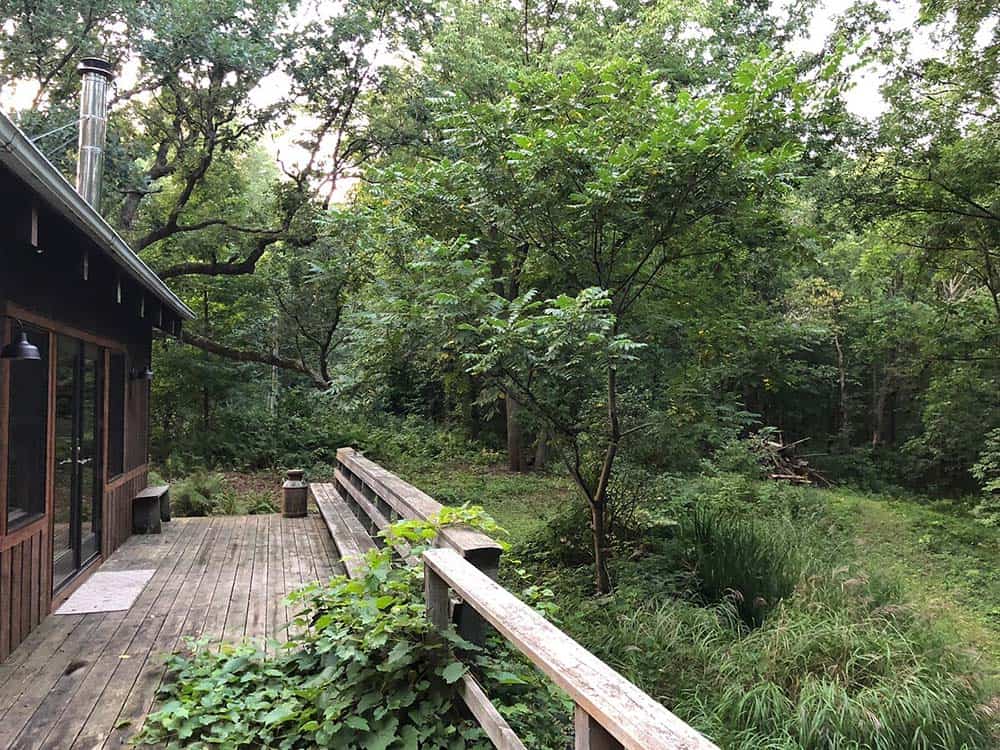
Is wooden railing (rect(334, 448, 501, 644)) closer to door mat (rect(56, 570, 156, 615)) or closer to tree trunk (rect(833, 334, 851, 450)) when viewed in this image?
door mat (rect(56, 570, 156, 615))

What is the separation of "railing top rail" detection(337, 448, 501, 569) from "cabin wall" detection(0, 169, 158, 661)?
201 cm

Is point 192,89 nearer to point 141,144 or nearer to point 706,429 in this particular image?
point 141,144

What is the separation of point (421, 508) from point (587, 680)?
2.31m

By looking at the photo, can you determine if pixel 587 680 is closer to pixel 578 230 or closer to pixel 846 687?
pixel 846 687

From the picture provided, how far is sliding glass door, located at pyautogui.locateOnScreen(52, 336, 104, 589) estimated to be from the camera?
4258mm

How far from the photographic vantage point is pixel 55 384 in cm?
412

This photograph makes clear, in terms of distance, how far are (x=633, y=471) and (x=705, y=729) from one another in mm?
2614

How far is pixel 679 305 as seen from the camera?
5824 millimetres

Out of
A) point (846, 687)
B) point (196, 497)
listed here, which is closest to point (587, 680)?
point (846, 687)

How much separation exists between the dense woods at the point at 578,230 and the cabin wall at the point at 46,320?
83.3 inches

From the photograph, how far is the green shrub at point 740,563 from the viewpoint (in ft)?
15.9

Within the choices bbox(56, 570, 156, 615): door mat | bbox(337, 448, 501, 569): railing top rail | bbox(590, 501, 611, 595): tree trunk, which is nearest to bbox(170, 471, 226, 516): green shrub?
bbox(337, 448, 501, 569): railing top rail

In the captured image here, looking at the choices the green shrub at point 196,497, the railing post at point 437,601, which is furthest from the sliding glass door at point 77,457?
the green shrub at point 196,497

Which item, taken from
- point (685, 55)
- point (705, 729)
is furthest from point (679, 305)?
point (685, 55)
